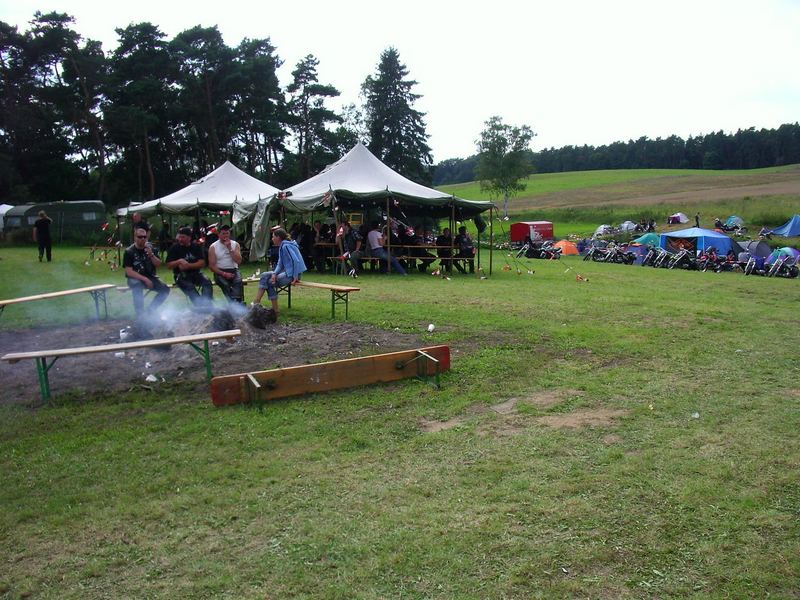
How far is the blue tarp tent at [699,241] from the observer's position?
23.8 m

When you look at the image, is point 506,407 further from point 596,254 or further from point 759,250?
point 596,254

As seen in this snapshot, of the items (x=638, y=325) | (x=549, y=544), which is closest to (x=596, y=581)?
(x=549, y=544)

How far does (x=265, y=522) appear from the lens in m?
3.36

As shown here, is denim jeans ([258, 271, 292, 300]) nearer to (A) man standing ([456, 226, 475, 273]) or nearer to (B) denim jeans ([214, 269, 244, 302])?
(B) denim jeans ([214, 269, 244, 302])

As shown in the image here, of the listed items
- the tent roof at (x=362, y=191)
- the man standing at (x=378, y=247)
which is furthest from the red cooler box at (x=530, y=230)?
the man standing at (x=378, y=247)

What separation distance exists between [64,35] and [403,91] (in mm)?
22413

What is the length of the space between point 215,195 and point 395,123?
2677 cm

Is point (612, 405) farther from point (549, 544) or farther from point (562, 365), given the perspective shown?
point (549, 544)

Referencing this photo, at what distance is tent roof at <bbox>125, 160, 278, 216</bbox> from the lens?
62.0ft

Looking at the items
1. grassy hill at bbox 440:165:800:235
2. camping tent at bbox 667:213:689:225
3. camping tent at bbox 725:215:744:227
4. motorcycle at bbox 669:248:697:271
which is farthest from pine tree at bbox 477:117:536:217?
motorcycle at bbox 669:248:697:271

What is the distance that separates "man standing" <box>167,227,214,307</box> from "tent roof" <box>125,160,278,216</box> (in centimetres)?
971

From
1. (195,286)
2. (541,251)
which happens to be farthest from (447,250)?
(195,286)

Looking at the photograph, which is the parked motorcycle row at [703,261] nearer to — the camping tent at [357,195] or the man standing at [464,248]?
the camping tent at [357,195]

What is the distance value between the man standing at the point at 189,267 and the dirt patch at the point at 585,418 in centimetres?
517
